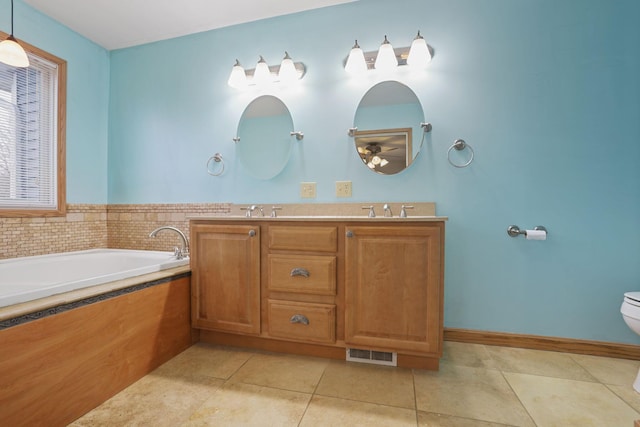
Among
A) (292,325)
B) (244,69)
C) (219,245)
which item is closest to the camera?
(292,325)

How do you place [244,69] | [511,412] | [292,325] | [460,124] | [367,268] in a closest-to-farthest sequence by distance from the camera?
1. [511,412]
2. [367,268]
3. [292,325]
4. [460,124]
5. [244,69]

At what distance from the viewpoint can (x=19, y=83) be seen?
80.4 inches

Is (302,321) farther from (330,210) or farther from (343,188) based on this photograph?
(343,188)

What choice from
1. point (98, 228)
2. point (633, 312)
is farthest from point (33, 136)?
point (633, 312)

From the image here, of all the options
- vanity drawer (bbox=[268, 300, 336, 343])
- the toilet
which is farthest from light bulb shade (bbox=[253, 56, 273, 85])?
the toilet

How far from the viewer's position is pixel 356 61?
6.37ft

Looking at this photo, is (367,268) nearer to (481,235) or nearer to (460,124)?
(481,235)

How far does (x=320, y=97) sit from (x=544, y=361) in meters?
2.14

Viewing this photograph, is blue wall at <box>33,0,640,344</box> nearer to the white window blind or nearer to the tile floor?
the white window blind

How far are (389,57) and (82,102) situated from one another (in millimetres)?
2497

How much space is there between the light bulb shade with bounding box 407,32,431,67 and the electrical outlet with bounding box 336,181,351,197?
88cm

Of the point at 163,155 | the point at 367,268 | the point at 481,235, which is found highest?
the point at 163,155

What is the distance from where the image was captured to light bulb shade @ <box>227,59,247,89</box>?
2.20 m

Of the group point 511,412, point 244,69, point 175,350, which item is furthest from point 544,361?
point 244,69
